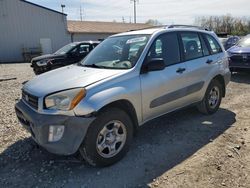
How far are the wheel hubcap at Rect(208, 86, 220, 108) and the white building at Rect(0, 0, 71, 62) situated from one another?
75.3 feet

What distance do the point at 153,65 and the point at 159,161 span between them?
135cm

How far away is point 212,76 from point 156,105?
181cm

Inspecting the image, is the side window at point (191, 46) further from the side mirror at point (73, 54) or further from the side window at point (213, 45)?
the side mirror at point (73, 54)

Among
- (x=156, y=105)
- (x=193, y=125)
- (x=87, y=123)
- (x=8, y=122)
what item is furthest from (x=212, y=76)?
(x=8, y=122)

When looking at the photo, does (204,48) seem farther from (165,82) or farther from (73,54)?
(73,54)

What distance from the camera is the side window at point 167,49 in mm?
4292

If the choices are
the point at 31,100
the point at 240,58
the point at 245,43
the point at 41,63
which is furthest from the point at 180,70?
the point at 41,63

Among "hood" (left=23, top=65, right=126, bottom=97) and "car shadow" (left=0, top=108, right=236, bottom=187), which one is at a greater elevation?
"hood" (left=23, top=65, right=126, bottom=97)

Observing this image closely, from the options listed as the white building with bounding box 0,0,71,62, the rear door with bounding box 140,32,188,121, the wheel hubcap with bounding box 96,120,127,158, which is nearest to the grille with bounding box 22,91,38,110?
the wheel hubcap with bounding box 96,120,127,158

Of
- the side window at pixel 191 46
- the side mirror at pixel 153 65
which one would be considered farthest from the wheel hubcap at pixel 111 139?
the side window at pixel 191 46

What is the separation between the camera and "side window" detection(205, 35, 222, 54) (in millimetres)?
5609

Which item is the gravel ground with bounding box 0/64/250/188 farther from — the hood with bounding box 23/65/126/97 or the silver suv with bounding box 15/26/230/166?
the hood with bounding box 23/65/126/97

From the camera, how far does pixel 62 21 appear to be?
27750 millimetres

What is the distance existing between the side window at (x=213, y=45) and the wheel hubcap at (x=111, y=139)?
295 cm
